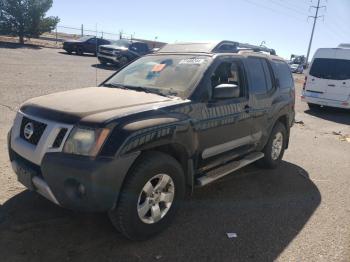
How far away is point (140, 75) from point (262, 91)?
1857 mm

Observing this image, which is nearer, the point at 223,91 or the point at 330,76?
the point at 223,91

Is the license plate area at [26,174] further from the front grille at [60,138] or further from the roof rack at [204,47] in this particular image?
the roof rack at [204,47]

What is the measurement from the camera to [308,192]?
5379 mm

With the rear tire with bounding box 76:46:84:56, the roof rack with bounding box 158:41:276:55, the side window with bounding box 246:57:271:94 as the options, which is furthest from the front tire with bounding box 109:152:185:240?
the rear tire with bounding box 76:46:84:56

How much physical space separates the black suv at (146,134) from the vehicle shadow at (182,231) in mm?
238

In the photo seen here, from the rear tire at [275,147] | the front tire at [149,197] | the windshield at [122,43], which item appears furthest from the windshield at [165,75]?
the windshield at [122,43]

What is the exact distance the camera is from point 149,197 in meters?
3.57

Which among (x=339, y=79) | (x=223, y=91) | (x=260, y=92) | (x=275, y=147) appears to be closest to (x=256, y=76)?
(x=260, y=92)

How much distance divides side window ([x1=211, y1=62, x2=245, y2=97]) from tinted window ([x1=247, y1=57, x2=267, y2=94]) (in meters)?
0.25

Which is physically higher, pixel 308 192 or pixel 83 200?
pixel 83 200

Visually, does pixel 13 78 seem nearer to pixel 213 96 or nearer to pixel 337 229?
pixel 213 96

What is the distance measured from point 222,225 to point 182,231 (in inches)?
19.2

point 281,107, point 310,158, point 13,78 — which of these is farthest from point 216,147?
point 13,78

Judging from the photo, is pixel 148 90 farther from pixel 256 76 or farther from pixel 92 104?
pixel 256 76
